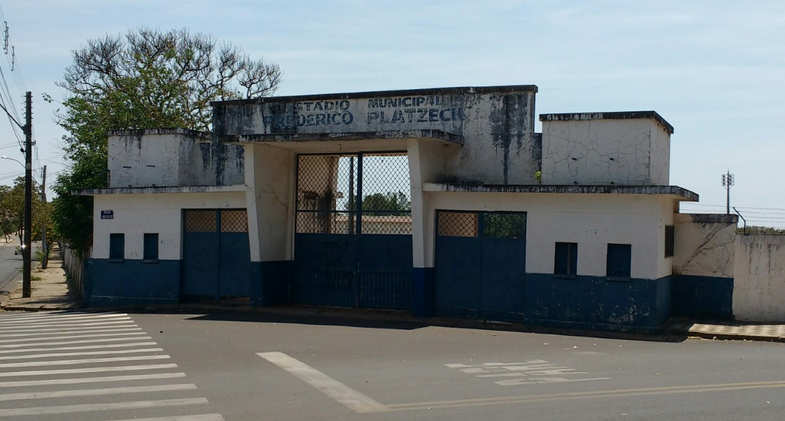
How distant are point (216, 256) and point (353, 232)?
4159mm

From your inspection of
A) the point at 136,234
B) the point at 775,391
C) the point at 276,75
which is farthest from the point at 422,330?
the point at 276,75

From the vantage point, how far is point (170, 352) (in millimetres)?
13336

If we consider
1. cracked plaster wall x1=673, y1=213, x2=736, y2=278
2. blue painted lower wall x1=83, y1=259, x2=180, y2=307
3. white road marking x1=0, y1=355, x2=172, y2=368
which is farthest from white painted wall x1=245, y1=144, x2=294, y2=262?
cracked plaster wall x1=673, y1=213, x2=736, y2=278

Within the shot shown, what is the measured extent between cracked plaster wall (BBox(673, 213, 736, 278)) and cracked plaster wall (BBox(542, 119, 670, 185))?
4.70 feet

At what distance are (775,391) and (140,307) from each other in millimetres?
16677

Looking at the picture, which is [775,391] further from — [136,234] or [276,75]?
[276,75]

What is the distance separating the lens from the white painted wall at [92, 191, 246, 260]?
21875mm

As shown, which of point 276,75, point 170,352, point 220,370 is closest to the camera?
point 220,370

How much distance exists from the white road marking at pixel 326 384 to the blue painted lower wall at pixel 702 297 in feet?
33.5

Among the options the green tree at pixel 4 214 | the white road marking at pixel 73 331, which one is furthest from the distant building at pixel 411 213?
the green tree at pixel 4 214

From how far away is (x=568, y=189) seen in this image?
55.7 feet

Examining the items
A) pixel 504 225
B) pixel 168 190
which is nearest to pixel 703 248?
pixel 504 225

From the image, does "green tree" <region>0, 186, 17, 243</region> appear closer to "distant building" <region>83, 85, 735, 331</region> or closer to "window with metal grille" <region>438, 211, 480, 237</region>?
"distant building" <region>83, 85, 735, 331</region>

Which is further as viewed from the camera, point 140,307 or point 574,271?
point 140,307
